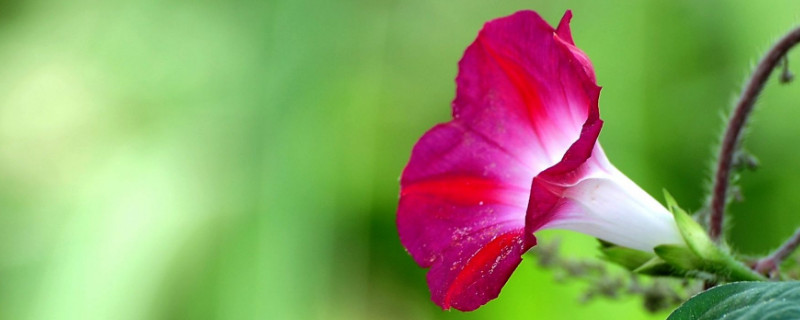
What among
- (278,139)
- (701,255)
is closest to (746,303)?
(701,255)

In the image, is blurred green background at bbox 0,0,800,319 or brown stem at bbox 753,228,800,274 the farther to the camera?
blurred green background at bbox 0,0,800,319

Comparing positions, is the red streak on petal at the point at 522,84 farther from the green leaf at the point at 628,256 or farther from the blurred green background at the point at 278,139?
the blurred green background at the point at 278,139

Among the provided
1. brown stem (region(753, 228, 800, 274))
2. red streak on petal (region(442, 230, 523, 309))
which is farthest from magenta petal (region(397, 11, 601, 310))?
brown stem (region(753, 228, 800, 274))

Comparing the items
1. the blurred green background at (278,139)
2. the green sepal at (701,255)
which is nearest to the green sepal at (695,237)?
the green sepal at (701,255)

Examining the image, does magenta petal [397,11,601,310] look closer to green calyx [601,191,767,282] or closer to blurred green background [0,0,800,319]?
green calyx [601,191,767,282]

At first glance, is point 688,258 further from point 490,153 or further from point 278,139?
point 278,139

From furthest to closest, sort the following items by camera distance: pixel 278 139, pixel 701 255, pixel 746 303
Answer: pixel 278 139 < pixel 701 255 < pixel 746 303
